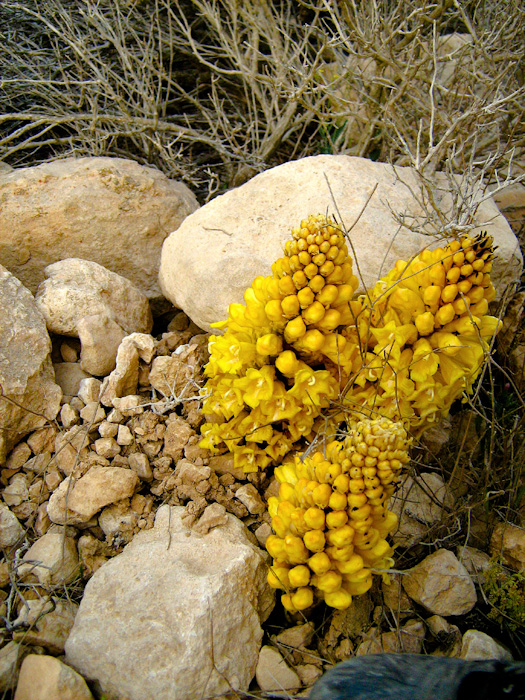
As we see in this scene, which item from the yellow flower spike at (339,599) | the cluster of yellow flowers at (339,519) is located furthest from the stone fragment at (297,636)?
the yellow flower spike at (339,599)

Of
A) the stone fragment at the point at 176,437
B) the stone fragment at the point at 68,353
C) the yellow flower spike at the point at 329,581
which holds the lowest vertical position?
the stone fragment at the point at 176,437

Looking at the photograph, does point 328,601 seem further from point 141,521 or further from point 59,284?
point 59,284

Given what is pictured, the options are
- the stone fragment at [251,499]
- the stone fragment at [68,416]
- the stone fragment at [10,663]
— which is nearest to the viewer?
the stone fragment at [10,663]

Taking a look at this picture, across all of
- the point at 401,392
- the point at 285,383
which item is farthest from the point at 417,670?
the point at 285,383

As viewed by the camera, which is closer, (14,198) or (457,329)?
(457,329)

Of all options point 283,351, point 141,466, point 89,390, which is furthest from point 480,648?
point 89,390

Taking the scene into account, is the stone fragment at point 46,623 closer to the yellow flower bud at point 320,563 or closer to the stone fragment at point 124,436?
the stone fragment at point 124,436

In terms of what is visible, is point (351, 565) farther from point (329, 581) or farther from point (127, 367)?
point (127, 367)
